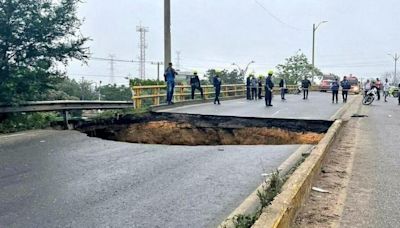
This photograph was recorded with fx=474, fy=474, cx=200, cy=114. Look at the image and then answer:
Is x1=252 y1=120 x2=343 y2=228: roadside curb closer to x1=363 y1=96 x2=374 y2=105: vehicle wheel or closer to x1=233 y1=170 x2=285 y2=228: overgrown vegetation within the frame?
x1=233 y1=170 x2=285 y2=228: overgrown vegetation

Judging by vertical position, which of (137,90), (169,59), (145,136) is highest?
(169,59)

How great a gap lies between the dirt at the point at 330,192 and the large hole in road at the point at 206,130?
3.41 metres

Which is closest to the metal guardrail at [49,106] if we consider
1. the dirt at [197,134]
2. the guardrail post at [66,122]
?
the guardrail post at [66,122]

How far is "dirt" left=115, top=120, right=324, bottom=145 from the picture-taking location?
14.9m

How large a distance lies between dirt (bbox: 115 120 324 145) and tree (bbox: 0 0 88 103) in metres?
3.00

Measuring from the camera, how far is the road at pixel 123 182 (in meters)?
5.49

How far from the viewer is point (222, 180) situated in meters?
7.59

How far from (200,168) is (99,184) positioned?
6.99 feet

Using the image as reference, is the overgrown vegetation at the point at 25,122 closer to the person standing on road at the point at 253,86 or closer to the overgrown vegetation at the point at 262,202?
the overgrown vegetation at the point at 262,202

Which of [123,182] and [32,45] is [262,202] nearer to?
[123,182]

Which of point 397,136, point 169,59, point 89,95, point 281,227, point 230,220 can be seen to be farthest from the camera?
point 89,95

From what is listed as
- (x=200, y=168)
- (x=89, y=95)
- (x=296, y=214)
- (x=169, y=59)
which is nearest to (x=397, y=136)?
(x=200, y=168)

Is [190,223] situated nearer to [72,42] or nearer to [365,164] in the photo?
[365,164]

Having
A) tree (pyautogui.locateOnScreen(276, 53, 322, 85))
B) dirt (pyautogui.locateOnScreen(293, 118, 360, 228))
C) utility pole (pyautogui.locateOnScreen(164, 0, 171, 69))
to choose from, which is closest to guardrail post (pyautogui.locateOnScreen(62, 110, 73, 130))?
dirt (pyautogui.locateOnScreen(293, 118, 360, 228))
